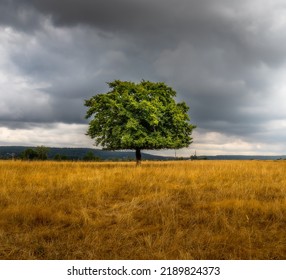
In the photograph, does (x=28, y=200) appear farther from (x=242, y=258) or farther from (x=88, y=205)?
(x=242, y=258)

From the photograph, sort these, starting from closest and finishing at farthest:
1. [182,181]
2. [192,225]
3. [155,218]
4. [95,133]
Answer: [192,225], [155,218], [182,181], [95,133]

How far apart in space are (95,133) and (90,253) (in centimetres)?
2088

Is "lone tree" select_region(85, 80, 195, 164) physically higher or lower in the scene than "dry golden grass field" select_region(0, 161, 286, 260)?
higher

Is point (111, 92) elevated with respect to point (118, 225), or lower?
elevated

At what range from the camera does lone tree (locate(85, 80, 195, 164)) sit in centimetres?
2384

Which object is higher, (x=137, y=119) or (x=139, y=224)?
(x=137, y=119)

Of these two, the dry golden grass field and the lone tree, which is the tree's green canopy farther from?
the dry golden grass field

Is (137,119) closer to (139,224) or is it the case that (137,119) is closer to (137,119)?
(137,119)

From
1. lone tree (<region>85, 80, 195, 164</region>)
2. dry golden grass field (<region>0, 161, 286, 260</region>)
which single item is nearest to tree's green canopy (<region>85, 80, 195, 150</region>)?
lone tree (<region>85, 80, 195, 164</region>)

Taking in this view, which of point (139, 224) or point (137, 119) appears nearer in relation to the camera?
point (139, 224)

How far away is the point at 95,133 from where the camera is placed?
25.2 meters

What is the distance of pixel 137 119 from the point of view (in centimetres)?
2452

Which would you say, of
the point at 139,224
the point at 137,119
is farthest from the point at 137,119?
the point at 139,224
